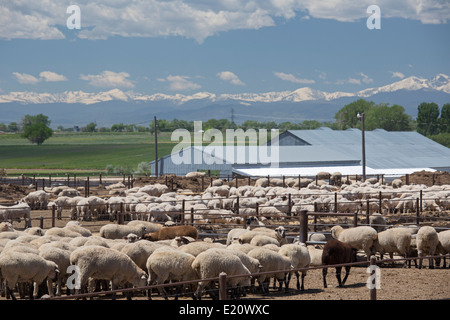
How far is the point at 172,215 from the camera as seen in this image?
24.5 meters

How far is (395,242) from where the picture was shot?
15672mm

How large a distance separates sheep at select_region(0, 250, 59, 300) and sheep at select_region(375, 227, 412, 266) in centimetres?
775

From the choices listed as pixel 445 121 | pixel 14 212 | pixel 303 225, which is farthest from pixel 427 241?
pixel 445 121

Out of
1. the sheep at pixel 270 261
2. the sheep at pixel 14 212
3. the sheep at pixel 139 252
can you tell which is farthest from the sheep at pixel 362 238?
the sheep at pixel 14 212

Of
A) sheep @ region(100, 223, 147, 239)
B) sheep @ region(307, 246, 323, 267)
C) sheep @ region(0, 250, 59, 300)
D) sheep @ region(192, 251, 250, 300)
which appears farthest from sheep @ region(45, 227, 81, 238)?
sheep @ region(307, 246, 323, 267)

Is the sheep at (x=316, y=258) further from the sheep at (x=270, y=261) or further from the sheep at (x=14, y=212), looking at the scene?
the sheep at (x=14, y=212)

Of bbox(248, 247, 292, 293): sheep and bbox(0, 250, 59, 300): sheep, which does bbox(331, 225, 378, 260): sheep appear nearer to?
bbox(248, 247, 292, 293): sheep

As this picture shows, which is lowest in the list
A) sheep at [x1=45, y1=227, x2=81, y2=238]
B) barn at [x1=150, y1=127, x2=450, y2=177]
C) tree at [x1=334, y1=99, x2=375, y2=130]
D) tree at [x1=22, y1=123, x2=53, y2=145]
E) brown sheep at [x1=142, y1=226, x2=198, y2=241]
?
brown sheep at [x1=142, y1=226, x2=198, y2=241]

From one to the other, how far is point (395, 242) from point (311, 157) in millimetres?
45199

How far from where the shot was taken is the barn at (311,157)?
2240 inches

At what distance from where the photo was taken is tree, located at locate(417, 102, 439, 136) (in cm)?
16462

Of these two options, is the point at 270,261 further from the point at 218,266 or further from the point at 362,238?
the point at 362,238

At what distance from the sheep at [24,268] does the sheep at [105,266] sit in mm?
447
